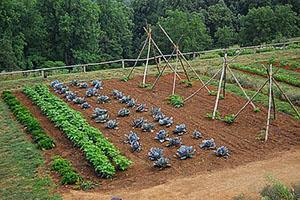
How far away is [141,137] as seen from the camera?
1683 cm

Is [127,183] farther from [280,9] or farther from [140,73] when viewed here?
[280,9]

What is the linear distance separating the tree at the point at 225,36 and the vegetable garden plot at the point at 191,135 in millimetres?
37086

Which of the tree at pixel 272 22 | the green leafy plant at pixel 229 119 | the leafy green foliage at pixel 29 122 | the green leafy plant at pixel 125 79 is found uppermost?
the tree at pixel 272 22

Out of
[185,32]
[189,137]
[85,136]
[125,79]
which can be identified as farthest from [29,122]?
[185,32]

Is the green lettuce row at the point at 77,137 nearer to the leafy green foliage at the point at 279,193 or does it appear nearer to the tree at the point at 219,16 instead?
the leafy green foliage at the point at 279,193

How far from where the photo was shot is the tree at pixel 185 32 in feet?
182

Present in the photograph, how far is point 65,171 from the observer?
13828mm

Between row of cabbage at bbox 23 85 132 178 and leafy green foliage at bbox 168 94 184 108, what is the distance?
434 cm

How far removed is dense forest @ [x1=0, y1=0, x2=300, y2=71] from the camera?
4526 centimetres

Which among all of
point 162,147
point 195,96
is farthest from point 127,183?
point 195,96

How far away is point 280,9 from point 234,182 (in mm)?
44089

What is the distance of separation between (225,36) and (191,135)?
44103 mm

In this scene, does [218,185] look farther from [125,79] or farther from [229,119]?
[125,79]

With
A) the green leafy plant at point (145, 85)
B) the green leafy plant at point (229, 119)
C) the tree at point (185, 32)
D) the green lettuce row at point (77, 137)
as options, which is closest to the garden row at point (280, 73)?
the green leafy plant at point (145, 85)
